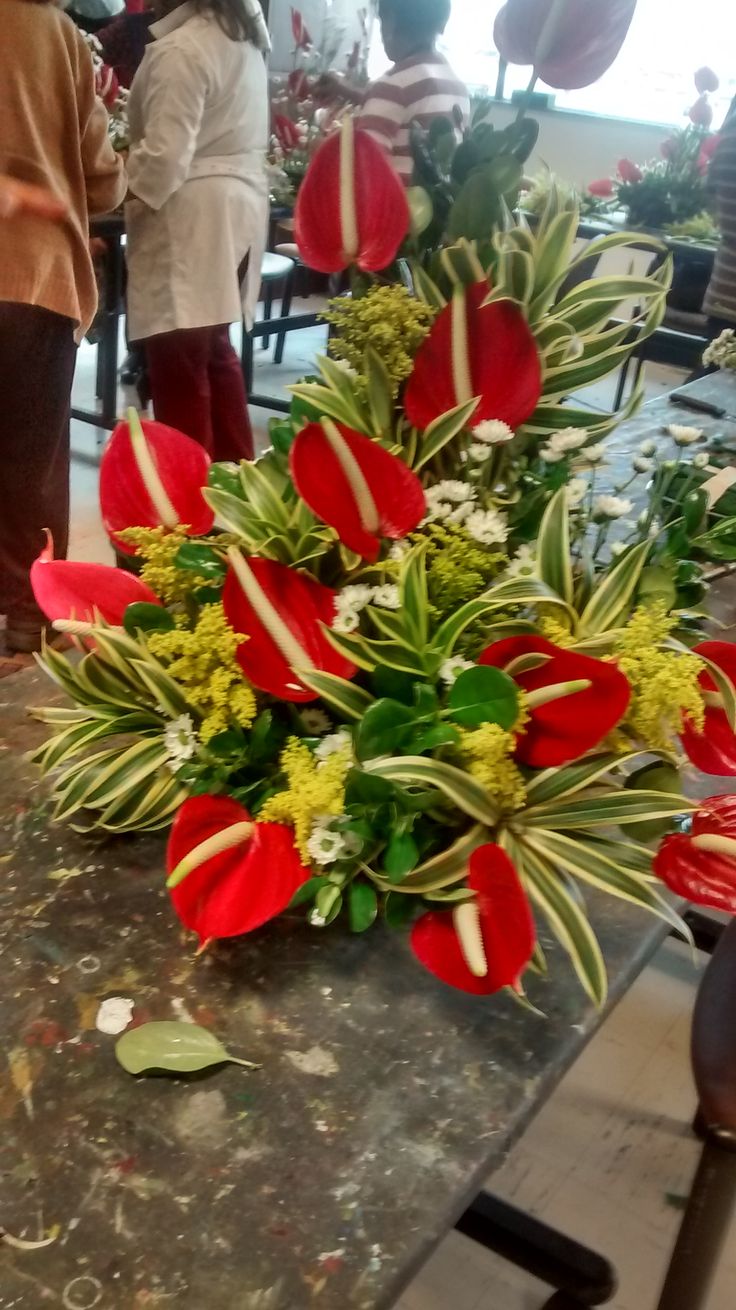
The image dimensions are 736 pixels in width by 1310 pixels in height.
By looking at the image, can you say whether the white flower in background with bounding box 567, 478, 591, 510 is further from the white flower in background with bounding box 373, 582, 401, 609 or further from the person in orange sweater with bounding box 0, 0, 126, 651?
the person in orange sweater with bounding box 0, 0, 126, 651

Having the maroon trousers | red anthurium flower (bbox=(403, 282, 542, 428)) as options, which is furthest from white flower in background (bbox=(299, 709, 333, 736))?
the maroon trousers

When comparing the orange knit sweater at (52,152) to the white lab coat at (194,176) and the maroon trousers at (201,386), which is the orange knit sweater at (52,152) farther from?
the maroon trousers at (201,386)

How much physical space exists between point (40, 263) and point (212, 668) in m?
1.43

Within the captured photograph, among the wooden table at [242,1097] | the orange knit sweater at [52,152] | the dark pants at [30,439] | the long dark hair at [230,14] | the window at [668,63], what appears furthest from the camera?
the window at [668,63]

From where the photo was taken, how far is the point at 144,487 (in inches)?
29.5

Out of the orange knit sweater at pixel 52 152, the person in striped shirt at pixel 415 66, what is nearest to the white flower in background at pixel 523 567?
the person in striped shirt at pixel 415 66

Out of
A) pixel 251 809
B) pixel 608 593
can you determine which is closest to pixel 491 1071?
pixel 251 809

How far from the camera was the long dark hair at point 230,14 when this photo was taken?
2178mm

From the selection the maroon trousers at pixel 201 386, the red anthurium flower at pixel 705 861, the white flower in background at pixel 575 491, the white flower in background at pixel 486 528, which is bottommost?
the maroon trousers at pixel 201 386

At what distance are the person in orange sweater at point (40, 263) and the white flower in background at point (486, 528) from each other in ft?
4.63

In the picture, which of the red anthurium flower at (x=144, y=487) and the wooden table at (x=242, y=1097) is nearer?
the wooden table at (x=242, y=1097)

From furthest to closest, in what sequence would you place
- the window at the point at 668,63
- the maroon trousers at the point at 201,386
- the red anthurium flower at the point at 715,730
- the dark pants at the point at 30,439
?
the window at the point at 668,63, the maroon trousers at the point at 201,386, the dark pants at the point at 30,439, the red anthurium flower at the point at 715,730

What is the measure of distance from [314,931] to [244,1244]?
8.9 inches

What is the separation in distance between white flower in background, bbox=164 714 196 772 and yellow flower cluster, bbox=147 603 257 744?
11 millimetres
